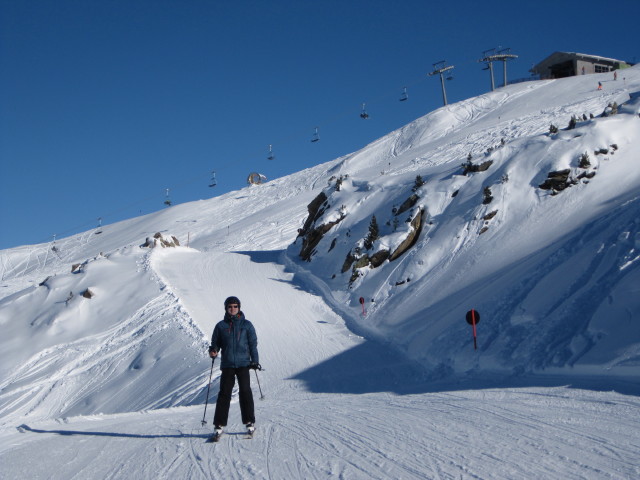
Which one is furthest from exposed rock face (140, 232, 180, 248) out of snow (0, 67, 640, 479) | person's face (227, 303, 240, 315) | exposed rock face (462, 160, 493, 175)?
person's face (227, 303, 240, 315)

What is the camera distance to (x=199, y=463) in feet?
18.6

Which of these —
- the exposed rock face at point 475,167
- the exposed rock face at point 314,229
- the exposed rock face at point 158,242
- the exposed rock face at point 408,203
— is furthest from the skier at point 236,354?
the exposed rock face at point 158,242

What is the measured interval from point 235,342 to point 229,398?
2.05 ft

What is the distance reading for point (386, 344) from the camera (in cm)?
1362

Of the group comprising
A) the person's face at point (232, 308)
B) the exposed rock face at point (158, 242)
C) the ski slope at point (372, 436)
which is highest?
the exposed rock face at point (158, 242)

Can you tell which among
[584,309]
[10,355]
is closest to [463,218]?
[584,309]

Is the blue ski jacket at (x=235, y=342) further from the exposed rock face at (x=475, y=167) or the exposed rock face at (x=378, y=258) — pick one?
the exposed rock face at (x=475, y=167)

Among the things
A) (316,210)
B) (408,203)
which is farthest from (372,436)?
(316,210)

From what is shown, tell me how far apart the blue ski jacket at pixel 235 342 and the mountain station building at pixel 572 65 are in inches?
2715

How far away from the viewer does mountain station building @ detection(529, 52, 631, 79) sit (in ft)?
218

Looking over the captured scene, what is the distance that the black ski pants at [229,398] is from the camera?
255 inches

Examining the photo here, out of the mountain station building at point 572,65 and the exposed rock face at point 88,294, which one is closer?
the exposed rock face at point 88,294

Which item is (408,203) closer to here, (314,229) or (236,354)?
(314,229)

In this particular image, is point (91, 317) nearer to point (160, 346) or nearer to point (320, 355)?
point (160, 346)
